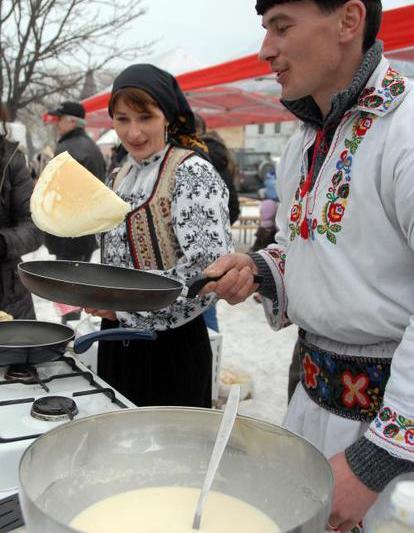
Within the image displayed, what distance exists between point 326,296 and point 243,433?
368mm

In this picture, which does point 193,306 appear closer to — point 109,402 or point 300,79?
point 109,402

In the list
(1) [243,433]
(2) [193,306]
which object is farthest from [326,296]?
(2) [193,306]

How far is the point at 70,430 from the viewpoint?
85cm

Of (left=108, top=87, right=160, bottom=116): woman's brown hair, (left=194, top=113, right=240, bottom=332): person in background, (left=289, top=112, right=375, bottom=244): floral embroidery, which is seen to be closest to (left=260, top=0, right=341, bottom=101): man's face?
(left=289, top=112, right=375, bottom=244): floral embroidery

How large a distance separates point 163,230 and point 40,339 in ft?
1.79

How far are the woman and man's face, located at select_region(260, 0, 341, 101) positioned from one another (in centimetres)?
77

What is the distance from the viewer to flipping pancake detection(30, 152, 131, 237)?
1318mm

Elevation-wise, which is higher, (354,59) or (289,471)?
(354,59)

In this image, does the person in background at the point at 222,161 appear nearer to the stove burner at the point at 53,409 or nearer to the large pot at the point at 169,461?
the stove burner at the point at 53,409

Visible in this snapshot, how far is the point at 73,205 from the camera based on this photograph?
132 cm

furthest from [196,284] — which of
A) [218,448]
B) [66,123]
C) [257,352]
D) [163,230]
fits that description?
[66,123]

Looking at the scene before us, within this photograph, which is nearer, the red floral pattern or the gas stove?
the gas stove

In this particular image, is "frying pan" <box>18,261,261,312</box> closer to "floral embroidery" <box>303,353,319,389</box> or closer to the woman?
"floral embroidery" <box>303,353,319,389</box>

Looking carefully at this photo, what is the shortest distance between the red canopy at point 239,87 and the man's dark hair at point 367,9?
2246 mm
